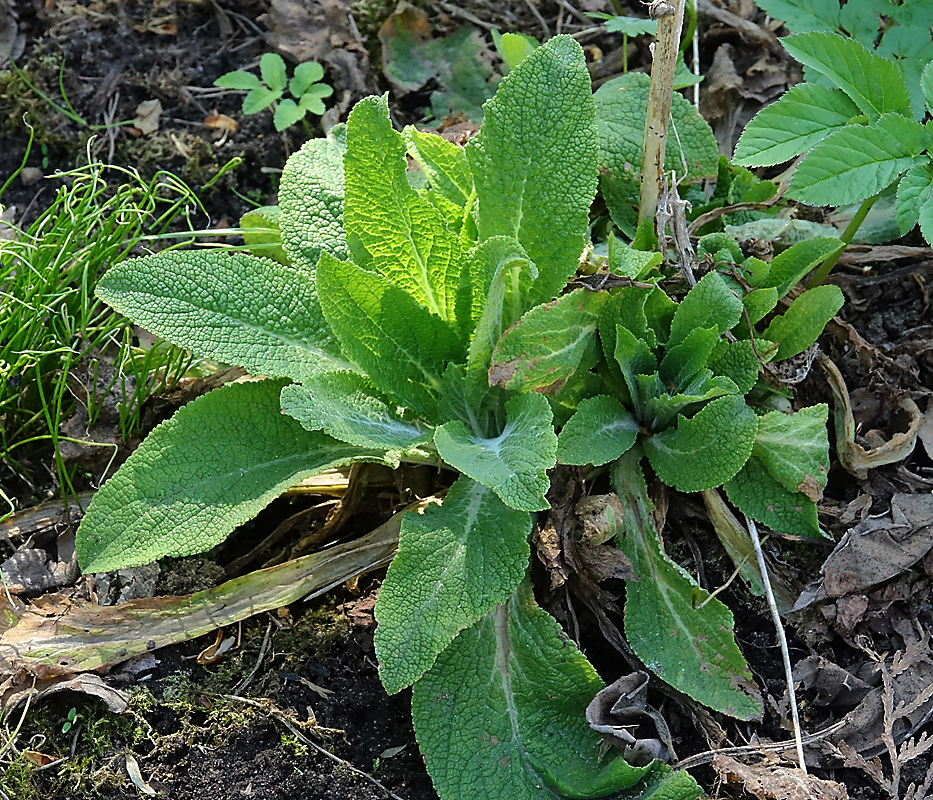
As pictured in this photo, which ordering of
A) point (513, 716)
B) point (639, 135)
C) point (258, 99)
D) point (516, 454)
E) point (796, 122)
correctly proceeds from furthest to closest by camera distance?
1. point (258, 99)
2. point (639, 135)
3. point (796, 122)
4. point (513, 716)
5. point (516, 454)

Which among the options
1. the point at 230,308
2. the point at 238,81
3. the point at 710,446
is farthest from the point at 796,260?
the point at 238,81

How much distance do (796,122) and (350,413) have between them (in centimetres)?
96

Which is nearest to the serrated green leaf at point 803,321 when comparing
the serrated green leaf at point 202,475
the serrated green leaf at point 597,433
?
the serrated green leaf at point 597,433

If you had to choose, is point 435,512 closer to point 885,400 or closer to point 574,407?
point 574,407

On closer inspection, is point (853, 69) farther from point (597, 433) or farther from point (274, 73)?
point (274, 73)

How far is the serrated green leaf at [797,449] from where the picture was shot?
162cm

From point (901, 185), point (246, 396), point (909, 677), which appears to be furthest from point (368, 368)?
point (909, 677)

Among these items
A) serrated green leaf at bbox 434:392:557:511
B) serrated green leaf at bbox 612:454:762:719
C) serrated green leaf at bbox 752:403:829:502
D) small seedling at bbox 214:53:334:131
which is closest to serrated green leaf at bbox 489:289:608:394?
serrated green leaf at bbox 434:392:557:511

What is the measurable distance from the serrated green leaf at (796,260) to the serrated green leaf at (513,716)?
760 millimetres

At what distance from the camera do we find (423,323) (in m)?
1.63

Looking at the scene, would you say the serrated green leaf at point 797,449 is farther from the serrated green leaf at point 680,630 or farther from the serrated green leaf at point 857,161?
the serrated green leaf at point 857,161

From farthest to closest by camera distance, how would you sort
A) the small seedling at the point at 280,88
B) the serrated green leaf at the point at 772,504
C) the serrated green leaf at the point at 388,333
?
the small seedling at the point at 280,88 → the serrated green leaf at the point at 772,504 → the serrated green leaf at the point at 388,333

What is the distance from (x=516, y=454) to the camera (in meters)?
1.37

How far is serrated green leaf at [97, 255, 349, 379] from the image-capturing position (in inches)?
62.6
